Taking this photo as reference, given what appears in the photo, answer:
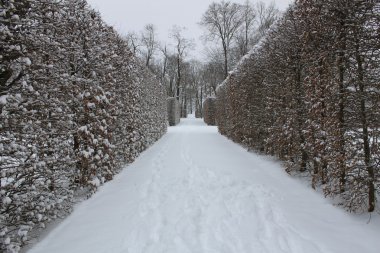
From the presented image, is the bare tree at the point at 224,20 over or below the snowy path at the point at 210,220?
over

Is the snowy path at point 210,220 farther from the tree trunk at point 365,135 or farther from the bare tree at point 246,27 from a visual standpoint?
the bare tree at point 246,27

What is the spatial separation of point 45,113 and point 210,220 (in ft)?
8.98

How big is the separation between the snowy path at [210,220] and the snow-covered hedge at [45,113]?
55 centimetres

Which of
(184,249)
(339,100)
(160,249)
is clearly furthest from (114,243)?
(339,100)

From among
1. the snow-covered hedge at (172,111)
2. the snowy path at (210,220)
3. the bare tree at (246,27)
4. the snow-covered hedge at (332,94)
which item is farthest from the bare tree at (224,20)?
the snowy path at (210,220)

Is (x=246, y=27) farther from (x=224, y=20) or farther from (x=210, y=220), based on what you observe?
(x=210, y=220)

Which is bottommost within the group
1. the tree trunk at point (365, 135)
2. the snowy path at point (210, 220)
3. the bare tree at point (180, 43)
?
the snowy path at point (210, 220)

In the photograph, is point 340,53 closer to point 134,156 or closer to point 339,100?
point 339,100

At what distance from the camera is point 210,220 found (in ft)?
15.8

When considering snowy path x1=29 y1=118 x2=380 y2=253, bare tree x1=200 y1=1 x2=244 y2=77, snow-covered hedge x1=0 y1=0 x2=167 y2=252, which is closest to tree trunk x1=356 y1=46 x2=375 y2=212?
snowy path x1=29 y1=118 x2=380 y2=253

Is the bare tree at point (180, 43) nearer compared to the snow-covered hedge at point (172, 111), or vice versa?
the snow-covered hedge at point (172, 111)

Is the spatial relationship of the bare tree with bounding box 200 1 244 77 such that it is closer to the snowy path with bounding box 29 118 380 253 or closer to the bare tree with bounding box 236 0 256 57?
the bare tree with bounding box 236 0 256 57

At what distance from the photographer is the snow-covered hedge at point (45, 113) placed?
3.72 meters

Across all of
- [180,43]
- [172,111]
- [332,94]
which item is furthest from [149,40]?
[332,94]
